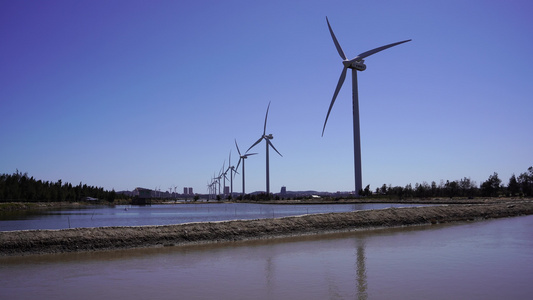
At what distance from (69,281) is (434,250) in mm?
12928

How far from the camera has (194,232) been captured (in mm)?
19500

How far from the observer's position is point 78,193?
12962 centimetres

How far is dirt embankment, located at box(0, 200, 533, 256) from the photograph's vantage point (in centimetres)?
1631

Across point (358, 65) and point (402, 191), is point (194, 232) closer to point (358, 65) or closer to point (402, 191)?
point (358, 65)

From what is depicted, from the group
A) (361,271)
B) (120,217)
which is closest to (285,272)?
(361,271)

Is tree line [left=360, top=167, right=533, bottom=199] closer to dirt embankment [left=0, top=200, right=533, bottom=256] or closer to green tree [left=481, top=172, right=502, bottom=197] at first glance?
green tree [left=481, top=172, right=502, bottom=197]

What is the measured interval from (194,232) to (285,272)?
778 centimetres

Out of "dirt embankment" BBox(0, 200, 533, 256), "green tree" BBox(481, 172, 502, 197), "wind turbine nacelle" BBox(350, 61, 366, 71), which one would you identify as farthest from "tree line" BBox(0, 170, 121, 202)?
"green tree" BBox(481, 172, 502, 197)

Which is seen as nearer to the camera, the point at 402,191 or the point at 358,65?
the point at 358,65

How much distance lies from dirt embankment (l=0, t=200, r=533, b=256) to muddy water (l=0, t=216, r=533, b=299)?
772mm

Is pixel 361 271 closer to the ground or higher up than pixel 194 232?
closer to the ground

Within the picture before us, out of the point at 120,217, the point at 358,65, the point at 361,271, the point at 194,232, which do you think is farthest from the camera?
the point at 358,65

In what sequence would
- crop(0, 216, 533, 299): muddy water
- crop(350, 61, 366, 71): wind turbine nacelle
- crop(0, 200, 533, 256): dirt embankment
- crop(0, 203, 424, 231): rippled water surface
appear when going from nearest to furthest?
1. crop(0, 216, 533, 299): muddy water
2. crop(0, 200, 533, 256): dirt embankment
3. crop(0, 203, 424, 231): rippled water surface
4. crop(350, 61, 366, 71): wind turbine nacelle

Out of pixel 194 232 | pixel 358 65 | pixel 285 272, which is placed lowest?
pixel 285 272
